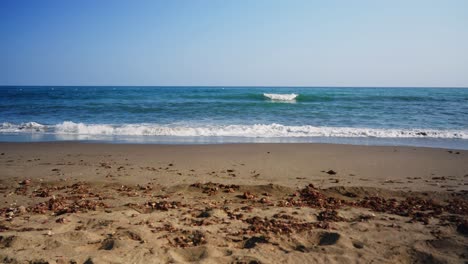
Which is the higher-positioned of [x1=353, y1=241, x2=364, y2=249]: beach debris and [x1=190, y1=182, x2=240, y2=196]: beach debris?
[x1=353, y1=241, x2=364, y2=249]: beach debris

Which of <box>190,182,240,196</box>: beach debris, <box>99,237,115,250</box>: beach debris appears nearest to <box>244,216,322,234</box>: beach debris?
<box>190,182,240,196</box>: beach debris

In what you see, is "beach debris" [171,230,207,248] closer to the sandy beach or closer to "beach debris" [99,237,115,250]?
the sandy beach

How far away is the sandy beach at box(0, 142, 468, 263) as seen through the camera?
10.6 feet

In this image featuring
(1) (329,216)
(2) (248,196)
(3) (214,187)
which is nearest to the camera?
(1) (329,216)

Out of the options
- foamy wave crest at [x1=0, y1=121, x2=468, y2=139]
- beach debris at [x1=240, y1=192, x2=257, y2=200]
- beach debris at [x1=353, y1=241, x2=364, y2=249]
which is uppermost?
beach debris at [x1=353, y1=241, x2=364, y2=249]

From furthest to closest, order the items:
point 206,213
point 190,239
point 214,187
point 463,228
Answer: point 214,187 → point 206,213 → point 463,228 → point 190,239

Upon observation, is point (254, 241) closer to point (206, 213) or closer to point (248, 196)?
point (206, 213)

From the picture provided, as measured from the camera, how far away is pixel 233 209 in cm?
452

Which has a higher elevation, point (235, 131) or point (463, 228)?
point (463, 228)

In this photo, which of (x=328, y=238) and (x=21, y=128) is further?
(x=21, y=128)

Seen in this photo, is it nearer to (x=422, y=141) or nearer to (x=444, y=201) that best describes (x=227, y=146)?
(x=444, y=201)

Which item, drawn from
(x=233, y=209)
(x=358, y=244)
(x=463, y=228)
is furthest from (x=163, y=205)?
(x=463, y=228)

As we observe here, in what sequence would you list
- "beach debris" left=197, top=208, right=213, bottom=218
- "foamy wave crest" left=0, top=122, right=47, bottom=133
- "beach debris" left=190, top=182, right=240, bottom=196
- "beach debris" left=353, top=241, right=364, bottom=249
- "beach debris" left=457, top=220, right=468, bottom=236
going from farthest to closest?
"foamy wave crest" left=0, top=122, right=47, bottom=133 < "beach debris" left=190, top=182, right=240, bottom=196 < "beach debris" left=197, top=208, right=213, bottom=218 < "beach debris" left=457, top=220, right=468, bottom=236 < "beach debris" left=353, top=241, right=364, bottom=249

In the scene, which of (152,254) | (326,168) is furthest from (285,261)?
(326,168)
